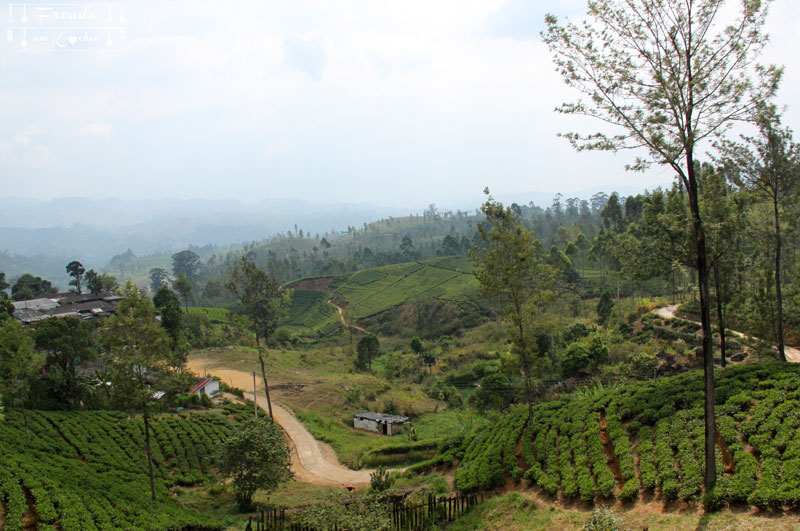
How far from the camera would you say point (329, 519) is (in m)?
11.3

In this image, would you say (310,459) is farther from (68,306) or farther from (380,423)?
(68,306)

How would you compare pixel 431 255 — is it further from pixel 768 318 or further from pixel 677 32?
pixel 677 32

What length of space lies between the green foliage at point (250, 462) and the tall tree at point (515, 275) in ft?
32.6

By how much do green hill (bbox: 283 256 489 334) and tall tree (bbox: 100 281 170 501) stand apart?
53402 millimetres

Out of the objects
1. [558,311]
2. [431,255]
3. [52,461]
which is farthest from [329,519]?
[431,255]

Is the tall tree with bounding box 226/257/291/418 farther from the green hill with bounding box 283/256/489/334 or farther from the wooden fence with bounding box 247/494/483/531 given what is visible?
the green hill with bounding box 283/256/489/334

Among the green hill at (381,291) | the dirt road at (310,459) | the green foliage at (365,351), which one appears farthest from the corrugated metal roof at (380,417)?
the green hill at (381,291)

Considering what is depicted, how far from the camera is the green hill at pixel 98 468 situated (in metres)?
12.2

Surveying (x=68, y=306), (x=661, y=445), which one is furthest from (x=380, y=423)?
(x=68, y=306)

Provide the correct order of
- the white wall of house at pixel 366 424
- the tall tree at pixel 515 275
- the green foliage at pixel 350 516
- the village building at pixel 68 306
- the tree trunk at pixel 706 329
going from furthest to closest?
the village building at pixel 68 306, the white wall of house at pixel 366 424, the tall tree at pixel 515 275, the green foliage at pixel 350 516, the tree trunk at pixel 706 329

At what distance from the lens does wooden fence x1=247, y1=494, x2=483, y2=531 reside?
12516 mm

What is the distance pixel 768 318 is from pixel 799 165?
22.9 feet

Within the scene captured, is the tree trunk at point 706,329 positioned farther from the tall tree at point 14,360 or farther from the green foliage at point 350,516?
the tall tree at point 14,360

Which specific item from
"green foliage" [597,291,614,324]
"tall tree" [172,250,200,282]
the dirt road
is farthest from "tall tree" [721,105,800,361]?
"tall tree" [172,250,200,282]
